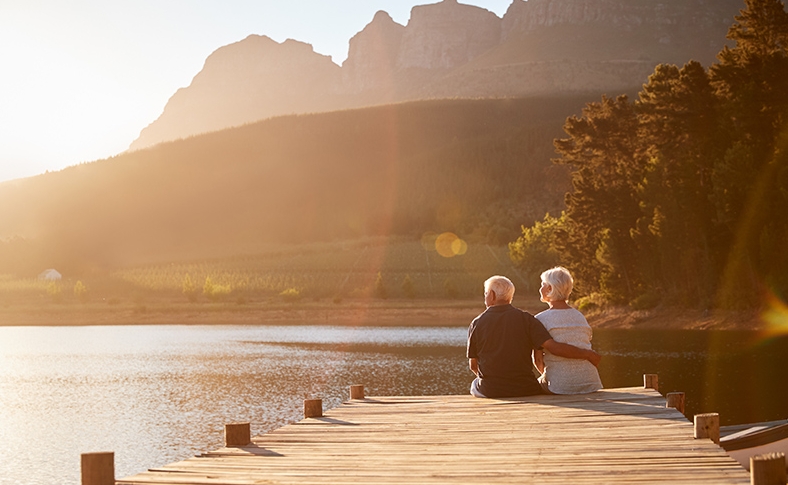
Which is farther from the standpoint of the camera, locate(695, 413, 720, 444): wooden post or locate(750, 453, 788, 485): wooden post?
locate(695, 413, 720, 444): wooden post

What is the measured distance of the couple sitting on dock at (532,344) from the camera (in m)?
9.37

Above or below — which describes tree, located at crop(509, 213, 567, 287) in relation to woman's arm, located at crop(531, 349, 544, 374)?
above

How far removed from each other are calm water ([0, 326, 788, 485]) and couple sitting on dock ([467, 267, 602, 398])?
302 inches

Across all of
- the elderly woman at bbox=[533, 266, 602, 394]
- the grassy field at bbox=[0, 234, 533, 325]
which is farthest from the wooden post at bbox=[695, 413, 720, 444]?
the grassy field at bbox=[0, 234, 533, 325]

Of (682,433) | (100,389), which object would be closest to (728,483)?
(682,433)

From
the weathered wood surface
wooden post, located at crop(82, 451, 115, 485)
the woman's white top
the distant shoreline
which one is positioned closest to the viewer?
wooden post, located at crop(82, 451, 115, 485)

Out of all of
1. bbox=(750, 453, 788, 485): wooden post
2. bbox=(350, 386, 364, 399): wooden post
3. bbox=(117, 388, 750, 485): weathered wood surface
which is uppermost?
bbox=(750, 453, 788, 485): wooden post

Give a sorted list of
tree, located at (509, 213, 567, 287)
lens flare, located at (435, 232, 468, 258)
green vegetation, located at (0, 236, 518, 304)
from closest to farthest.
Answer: tree, located at (509, 213, 567, 287)
green vegetation, located at (0, 236, 518, 304)
lens flare, located at (435, 232, 468, 258)

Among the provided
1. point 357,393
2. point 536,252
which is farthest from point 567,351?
point 536,252

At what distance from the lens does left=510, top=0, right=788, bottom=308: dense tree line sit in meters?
41.5

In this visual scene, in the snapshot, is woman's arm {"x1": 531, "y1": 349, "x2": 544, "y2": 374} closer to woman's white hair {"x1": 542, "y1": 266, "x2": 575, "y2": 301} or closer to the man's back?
the man's back

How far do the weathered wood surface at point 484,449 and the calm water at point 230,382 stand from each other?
7.97 metres

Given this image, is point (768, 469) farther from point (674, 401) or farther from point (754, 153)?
point (754, 153)

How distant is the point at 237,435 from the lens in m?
7.59
